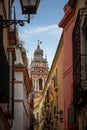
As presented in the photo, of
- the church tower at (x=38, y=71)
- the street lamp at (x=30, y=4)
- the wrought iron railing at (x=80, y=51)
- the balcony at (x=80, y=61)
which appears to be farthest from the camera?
the church tower at (x=38, y=71)

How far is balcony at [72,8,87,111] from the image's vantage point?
36.4 feet

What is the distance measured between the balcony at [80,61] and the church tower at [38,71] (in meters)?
73.3

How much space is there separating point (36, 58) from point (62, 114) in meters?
71.5

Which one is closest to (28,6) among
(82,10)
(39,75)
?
(82,10)

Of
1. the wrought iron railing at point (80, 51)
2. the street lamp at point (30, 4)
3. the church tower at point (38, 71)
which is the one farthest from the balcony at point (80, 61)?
the church tower at point (38, 71)

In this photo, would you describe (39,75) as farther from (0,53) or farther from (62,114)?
(0,53)

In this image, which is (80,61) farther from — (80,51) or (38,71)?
(38,71)

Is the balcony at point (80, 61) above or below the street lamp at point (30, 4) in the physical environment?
below

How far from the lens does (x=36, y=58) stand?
309 ft

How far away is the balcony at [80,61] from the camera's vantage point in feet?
36.4

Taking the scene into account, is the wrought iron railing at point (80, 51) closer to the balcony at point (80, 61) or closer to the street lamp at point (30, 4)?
the balcony at point (80, 61)

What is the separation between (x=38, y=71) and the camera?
290 feet

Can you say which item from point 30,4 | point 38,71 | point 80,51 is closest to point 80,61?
point 80,51

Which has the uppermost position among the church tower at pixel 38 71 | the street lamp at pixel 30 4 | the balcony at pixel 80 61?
the street lamp at pixel 30 4
